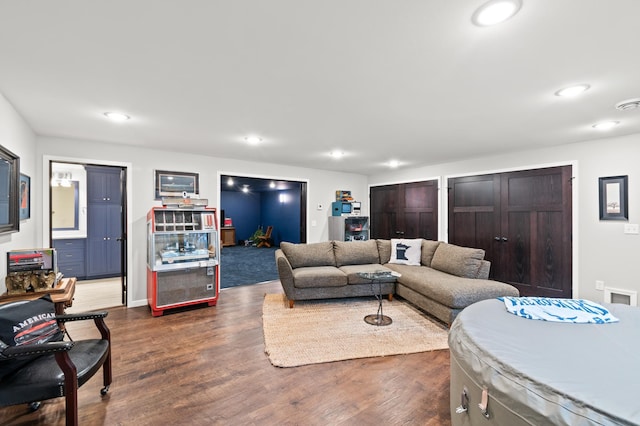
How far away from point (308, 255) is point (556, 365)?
3.49 m

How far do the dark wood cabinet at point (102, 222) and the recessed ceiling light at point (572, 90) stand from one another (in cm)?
654

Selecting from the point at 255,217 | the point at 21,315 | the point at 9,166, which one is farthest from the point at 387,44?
the point at 255,217

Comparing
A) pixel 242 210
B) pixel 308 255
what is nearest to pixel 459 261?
pixel 308 255

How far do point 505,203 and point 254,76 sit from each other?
4.35 meters

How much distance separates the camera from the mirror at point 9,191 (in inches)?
87.3

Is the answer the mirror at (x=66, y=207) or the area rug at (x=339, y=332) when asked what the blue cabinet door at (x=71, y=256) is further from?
the area rug at (x=339, y=332)

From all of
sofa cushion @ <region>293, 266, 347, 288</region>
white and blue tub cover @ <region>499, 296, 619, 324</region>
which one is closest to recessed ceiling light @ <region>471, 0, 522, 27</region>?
white and blue tub cover @ <region>499, 296, 619, 324</region>

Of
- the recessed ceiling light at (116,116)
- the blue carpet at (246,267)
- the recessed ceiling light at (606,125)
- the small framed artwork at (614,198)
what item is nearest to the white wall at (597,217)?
the small framed artwork at (614,198)

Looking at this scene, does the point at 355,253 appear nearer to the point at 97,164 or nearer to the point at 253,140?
the point at 253,140

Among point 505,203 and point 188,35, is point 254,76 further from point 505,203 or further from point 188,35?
point 505,203

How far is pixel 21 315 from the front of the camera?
5.88 ft

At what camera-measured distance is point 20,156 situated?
2764 millimetres

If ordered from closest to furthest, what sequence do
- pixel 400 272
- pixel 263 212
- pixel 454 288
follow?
1. pixel 454 288
2. pixel 400 272
3. pixel 263 212

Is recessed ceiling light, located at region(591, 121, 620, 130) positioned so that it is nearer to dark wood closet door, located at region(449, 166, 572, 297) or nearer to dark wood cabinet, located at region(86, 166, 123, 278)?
dark wood closet door, located at region(449, 166, 572, 297)
